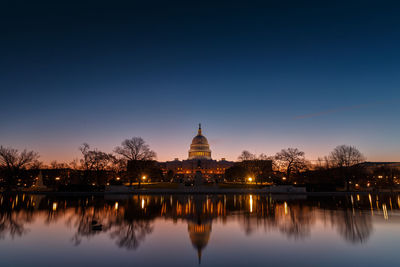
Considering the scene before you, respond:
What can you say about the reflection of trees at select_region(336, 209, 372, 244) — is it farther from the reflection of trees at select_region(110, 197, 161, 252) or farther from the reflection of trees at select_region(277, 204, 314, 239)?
the reflection of trees at select_region(110, 197, 161, 252)

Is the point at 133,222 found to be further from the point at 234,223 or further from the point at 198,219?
the point at 234,223

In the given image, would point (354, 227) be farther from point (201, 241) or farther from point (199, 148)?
point (199, 148)

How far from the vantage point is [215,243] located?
12.4 meters

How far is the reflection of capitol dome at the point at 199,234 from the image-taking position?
12.2 m

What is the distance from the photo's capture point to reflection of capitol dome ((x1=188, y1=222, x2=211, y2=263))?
1220cm

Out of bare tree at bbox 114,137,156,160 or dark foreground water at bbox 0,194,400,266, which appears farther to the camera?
bare tree at bbox 114,137,156,160

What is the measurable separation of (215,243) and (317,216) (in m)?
10.6

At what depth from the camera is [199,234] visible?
14.2 meters

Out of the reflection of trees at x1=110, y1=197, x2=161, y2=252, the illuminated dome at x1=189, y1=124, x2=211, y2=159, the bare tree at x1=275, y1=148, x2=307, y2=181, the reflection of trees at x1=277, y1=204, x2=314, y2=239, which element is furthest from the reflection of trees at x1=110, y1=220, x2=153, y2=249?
the illuminated dome at x1=189, y1=124, x2=211, y2=159

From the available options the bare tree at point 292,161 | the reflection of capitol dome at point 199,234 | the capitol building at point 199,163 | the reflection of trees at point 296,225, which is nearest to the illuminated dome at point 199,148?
the capitol building at point 199,163

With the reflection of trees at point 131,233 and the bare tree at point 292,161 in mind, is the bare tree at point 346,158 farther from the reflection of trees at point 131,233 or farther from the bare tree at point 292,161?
the reflection of trees at point 131,233

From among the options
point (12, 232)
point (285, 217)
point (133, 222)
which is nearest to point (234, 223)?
point (285, 217)

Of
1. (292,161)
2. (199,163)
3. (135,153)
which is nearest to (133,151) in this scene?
(135,153)

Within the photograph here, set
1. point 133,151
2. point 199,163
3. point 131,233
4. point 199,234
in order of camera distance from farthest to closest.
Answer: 1. point 199,163
2. point 133,151
3. point 131,233
4. point 199,234
